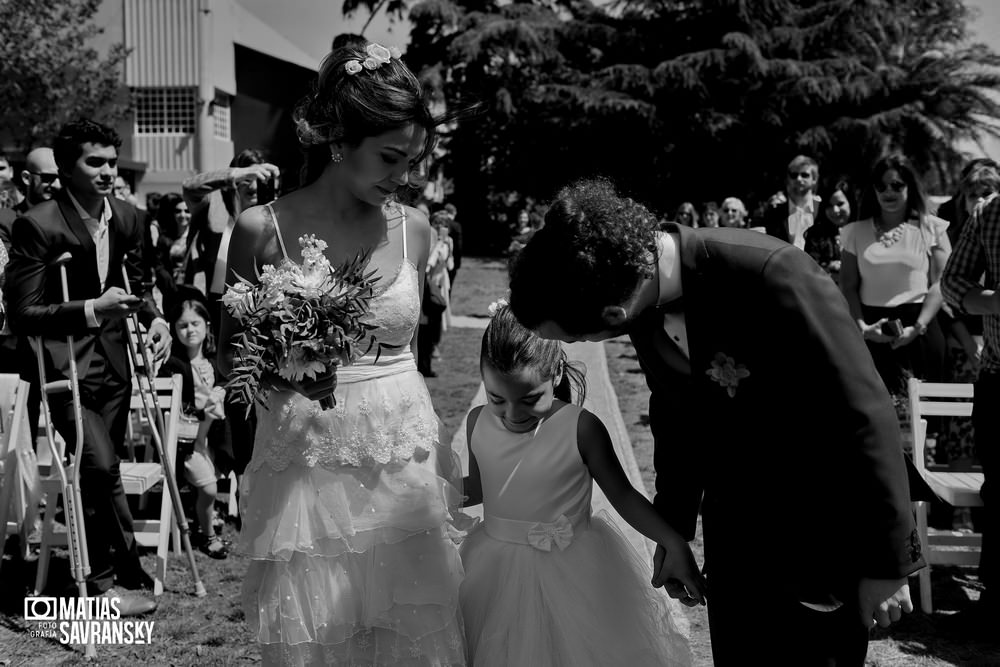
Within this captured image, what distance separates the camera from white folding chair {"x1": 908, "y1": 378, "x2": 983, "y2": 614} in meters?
4.64

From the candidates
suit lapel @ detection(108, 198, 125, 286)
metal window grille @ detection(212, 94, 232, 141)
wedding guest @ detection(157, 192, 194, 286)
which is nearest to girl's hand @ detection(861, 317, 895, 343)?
suit lapel @ detection(108, 198, 125, 286)

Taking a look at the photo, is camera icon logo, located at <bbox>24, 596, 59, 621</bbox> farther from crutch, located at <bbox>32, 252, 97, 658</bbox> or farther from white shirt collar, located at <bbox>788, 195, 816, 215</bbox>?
white shirt collar, located at <bbox>788, 195, 816, 215</bbox>

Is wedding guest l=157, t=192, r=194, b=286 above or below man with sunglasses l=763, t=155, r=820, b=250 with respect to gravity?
below

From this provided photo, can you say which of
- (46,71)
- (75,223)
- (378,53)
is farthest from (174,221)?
(46,71)

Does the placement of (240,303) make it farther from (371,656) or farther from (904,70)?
(904,70)

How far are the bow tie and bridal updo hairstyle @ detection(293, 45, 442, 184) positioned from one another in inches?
43.0

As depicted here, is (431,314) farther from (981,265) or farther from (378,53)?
(378,53)

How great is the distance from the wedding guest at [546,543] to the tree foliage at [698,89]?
25476 millimetres

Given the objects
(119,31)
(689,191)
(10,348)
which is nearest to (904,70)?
(689,191)

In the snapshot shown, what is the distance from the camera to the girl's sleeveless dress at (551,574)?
122 inches

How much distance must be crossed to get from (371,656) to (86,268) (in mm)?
2796

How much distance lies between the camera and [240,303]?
270 cm

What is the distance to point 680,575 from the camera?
2.71 meters

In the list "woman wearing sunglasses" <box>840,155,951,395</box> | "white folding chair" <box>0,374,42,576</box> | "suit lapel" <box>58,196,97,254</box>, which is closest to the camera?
"suit lapel" <box>58,196,97,254</box>
